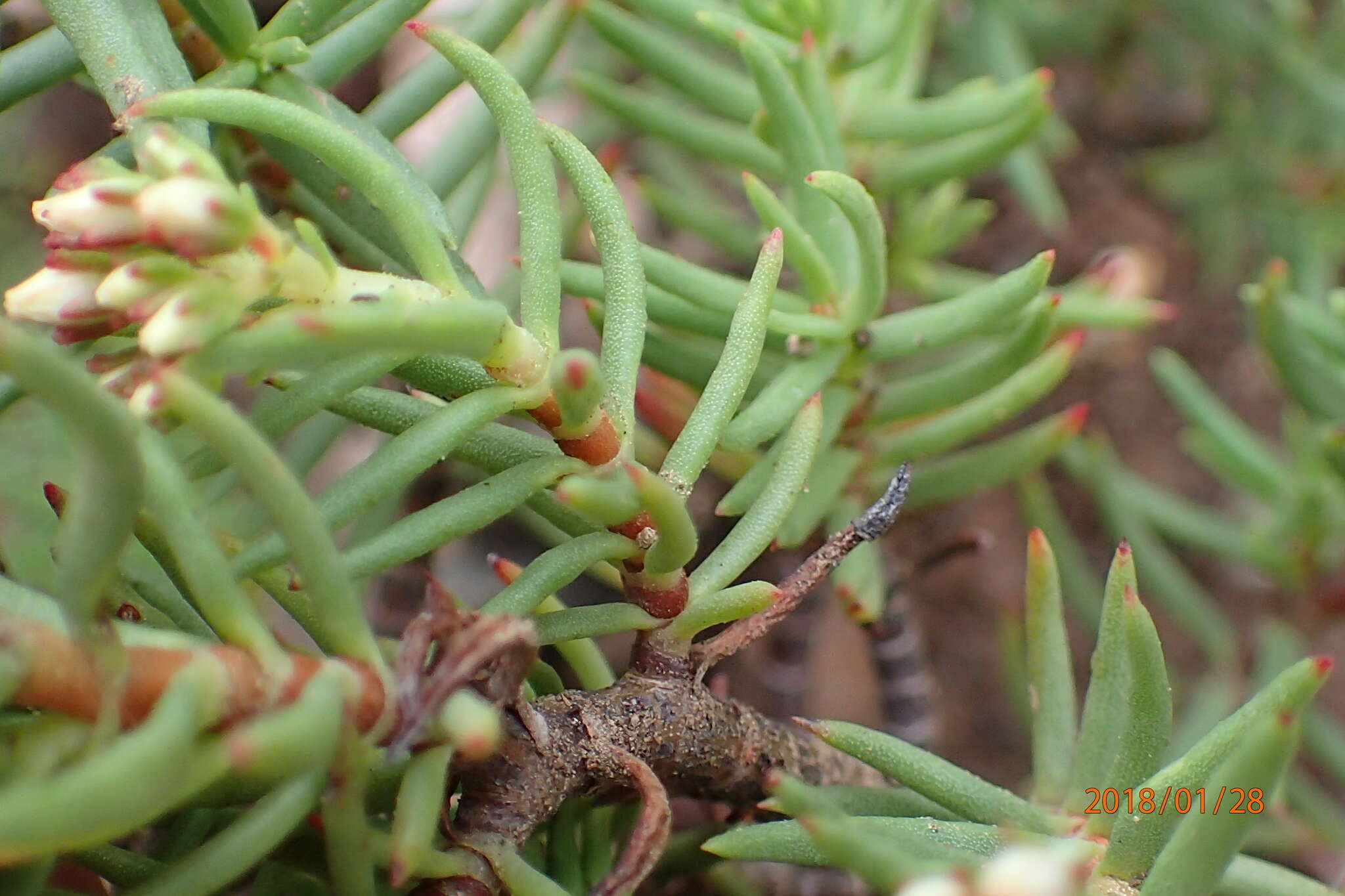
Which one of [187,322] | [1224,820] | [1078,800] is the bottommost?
[1078,800]

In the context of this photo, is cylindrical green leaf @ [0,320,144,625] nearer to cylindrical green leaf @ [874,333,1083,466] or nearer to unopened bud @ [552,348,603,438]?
unopened bud @ [552,348,603,438]

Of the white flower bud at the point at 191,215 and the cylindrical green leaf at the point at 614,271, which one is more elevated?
the white flower bud at the point at 191,215

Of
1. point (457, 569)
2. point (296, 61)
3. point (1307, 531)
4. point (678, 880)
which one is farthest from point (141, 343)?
point (1307, 531)

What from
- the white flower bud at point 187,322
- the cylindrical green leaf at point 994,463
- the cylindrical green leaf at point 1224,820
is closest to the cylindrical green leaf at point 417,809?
the white flower bud at point 187,322

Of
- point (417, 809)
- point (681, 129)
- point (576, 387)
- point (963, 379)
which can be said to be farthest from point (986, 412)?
point (417, 809)

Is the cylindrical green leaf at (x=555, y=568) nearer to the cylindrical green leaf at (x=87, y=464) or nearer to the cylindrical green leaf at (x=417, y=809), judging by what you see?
the cylindrical green leaf at (x=417, y=809)

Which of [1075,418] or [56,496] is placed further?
[1075,418]

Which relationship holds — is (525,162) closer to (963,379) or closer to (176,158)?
(176,158)
